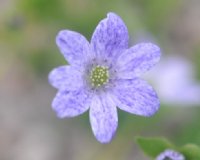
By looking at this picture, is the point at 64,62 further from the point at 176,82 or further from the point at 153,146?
the point at 153,146

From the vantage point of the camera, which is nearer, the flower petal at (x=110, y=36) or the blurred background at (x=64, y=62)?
the flower petal at (x=110, y=36)

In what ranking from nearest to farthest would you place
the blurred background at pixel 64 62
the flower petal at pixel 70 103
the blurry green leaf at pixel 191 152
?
the flower petal at pixel 70 103
the blurry green leaf at pixel 191 152
the blurred background at pixel 64 62

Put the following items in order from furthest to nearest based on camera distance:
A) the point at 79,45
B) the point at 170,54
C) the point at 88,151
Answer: the point at 170,54 < the point at 88,151 < the point at 79,45

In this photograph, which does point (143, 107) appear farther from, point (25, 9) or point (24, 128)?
point (24, 128)

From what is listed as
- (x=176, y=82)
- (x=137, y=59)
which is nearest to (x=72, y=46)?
(x=137, y=59)

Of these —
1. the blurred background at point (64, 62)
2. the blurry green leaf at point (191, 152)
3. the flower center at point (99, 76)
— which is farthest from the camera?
the blurred background at point (64, 62)

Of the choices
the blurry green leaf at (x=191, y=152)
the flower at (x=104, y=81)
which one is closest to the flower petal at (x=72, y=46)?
the flower at (x=104, y=81)

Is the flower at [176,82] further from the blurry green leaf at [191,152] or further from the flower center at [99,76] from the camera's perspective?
the blurry green leaf at [191,152]

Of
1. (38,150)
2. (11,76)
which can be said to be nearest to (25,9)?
(11,76)
